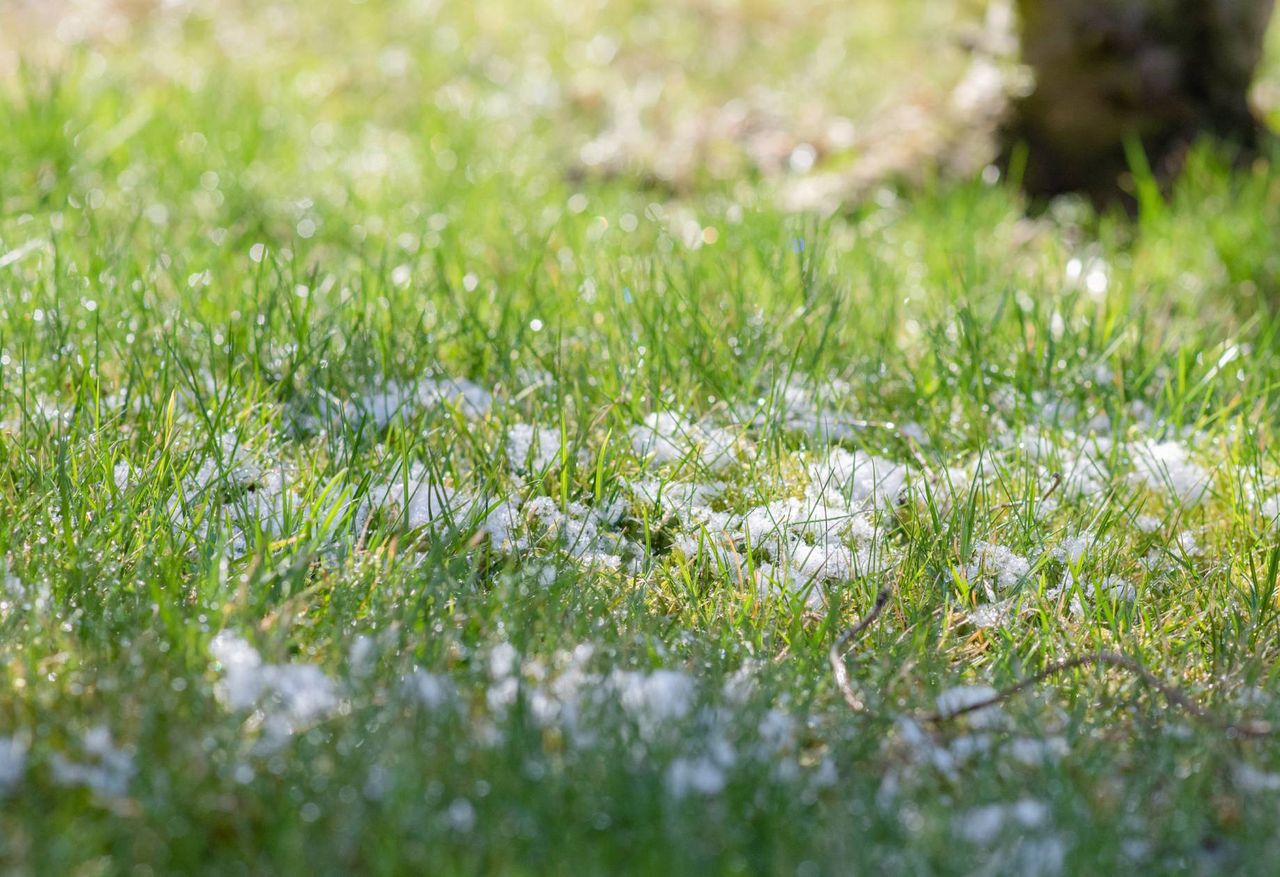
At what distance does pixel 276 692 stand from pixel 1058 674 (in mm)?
1274

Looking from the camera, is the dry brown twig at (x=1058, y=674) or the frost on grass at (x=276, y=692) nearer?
the frost on grass at (x=276, y=692)

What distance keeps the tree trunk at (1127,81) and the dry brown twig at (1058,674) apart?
133 inches

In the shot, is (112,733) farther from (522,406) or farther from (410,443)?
(522,406)

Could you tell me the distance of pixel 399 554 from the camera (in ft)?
7.65

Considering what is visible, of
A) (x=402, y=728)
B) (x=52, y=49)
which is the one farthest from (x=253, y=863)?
(x=52, y=49)

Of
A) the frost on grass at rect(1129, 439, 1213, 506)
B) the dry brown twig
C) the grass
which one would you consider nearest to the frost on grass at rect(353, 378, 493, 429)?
the grass

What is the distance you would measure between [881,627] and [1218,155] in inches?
136

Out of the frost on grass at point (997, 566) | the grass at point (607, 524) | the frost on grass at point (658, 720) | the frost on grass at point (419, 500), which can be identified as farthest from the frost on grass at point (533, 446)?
the frost on grass at point (997, 566)

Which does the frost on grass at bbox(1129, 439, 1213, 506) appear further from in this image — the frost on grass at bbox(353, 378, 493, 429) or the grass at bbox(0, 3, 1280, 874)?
the frost on grass at bbox(353, 378, 493, 429)

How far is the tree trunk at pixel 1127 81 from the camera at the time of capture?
486cm

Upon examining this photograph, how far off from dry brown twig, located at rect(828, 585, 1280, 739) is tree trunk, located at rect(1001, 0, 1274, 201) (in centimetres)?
339

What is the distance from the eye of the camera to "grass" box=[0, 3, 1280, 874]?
5.38 feet

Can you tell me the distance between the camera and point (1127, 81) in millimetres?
4938

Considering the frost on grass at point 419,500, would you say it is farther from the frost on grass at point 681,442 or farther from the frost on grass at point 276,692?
the frost on grass at point 276,692
